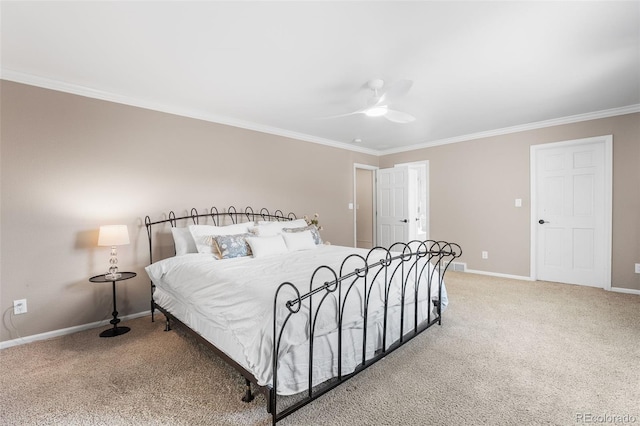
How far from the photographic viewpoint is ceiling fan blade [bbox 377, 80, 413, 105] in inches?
91.4

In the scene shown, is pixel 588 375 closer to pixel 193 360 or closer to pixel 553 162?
pixel 193 360

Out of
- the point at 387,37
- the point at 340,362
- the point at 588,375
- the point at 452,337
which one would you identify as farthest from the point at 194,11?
the point at 588,375

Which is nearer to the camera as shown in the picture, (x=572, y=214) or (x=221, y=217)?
(x=221, y=217)

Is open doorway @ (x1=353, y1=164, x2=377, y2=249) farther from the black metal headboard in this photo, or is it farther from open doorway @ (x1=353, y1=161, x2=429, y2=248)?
the black metal headboard

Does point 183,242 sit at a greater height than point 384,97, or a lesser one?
lesser

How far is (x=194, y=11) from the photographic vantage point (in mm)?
1864

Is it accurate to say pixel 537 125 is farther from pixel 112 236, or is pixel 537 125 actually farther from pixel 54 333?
pixel 54 333

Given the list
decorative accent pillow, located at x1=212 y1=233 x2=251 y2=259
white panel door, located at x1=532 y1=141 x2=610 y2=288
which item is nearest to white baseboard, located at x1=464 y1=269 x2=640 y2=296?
white panel door, located at x1=532 y1=141 x2=610 y2=288

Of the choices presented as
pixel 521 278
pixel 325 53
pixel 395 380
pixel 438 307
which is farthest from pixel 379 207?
pixel 395 380

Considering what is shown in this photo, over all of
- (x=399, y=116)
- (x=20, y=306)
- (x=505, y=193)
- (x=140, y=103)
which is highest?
(x=140, y=103)

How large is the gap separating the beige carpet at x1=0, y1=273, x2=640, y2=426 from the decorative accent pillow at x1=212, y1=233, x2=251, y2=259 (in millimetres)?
831

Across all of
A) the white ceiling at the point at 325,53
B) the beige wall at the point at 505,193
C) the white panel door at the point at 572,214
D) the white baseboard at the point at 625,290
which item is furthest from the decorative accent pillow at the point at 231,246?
the white baseboard at the point at 625,290

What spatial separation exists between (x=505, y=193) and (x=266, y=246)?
13.0ft

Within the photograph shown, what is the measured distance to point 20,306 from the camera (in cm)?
265
